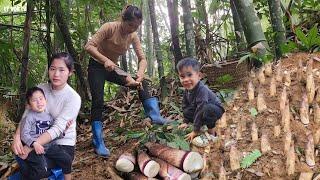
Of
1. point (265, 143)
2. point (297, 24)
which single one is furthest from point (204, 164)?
point (297, 24)

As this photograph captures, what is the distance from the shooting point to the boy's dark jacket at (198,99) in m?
4.20

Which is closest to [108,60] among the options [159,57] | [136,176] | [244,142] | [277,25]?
[136,176]

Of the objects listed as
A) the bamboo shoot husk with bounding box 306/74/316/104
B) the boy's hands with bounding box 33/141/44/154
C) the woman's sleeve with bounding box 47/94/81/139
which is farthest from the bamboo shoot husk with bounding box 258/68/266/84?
the boy's hands with bounding box 33/141/44/154

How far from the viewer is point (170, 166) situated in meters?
3.89

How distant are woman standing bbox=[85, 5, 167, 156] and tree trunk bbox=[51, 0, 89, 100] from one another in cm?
180

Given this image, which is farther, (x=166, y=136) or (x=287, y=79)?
(x=287, y=79)

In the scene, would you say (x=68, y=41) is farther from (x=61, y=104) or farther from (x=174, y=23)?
(x=61, y=104)

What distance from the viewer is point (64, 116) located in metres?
3.49

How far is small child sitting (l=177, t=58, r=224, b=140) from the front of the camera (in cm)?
420

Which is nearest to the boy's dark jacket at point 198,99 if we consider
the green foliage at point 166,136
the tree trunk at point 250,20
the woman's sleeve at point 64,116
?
the green foliage at point 166,136

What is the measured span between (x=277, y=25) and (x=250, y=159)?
8.68 feet

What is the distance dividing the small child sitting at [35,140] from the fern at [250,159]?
63.3 inches

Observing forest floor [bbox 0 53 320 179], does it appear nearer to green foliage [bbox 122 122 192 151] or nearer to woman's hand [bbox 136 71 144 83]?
green foliage [bbox 122 122 192 151]

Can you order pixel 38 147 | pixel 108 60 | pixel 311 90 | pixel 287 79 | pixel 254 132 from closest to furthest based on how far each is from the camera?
pixel 38 147, pixel 254 132, pixel 311 90, pixel 108 60, pixel 287 79
